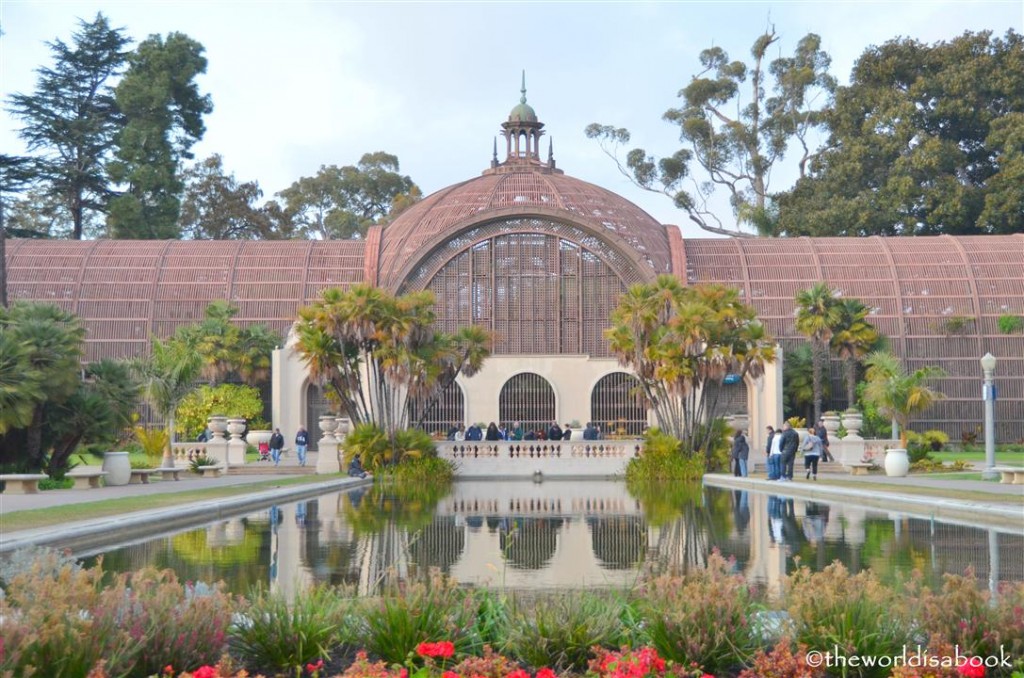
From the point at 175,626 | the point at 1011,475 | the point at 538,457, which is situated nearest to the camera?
the point at 175,626

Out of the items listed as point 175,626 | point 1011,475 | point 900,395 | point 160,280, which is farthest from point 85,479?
point 160,280

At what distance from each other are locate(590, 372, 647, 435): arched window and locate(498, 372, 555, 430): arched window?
178cm

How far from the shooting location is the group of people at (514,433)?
41.3 m

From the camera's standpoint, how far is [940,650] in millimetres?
6707

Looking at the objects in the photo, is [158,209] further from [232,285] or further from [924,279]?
[924,279]

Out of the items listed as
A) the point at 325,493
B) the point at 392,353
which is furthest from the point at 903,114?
the point at 325,493

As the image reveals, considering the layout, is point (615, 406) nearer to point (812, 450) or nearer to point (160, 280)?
point (812, 450)

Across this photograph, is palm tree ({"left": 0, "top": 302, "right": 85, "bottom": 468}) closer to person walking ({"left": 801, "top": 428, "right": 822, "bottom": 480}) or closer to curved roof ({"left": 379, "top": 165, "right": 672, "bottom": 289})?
person walking ({"left": 801, "top": 428, "right": 822, "bottom": 480})

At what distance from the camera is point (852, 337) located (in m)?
47.7

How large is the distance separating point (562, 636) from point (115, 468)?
23392 millimetres

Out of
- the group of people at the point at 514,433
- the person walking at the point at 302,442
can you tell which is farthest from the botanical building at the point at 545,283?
the person walking at the point at 302,442

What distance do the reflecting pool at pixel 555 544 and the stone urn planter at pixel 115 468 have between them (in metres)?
7.10

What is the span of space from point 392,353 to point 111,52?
45.6 m

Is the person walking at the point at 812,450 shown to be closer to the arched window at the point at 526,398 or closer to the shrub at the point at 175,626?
the arched window at the point at 526,398
